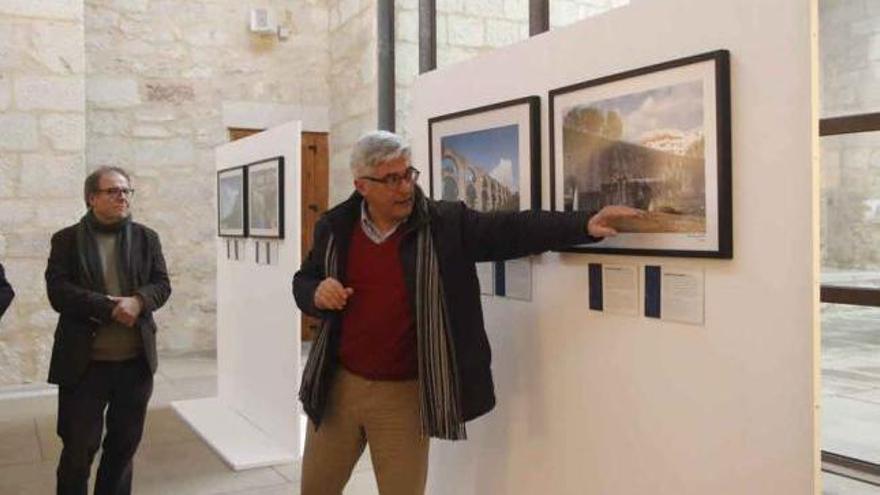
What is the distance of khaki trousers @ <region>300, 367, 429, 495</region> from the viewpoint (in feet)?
7.46

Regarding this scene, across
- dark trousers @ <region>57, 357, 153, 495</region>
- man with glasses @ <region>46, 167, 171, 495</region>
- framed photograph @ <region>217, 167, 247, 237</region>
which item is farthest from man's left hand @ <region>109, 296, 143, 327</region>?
framed photograph @ <region>217, 167, 247, 237</region>

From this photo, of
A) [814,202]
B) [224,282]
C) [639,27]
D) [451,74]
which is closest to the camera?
[814,202]

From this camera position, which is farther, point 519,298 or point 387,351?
point 519,298

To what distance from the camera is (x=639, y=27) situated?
2146 millimetres

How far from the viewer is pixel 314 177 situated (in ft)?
25.3

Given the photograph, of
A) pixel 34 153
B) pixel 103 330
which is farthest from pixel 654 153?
pixel 34 153

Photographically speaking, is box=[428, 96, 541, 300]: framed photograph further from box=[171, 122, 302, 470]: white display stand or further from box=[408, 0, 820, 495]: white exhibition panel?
box=[171, 122, 302, 470]: white display stand

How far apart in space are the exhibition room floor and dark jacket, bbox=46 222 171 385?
108cm

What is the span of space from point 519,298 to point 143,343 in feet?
4.44

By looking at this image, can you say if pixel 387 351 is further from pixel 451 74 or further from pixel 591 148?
pixel 451 74

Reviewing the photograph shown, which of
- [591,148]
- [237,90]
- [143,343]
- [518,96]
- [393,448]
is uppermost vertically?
[237,90]

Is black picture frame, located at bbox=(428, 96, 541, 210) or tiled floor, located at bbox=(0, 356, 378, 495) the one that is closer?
black picture frame, located at bbox=(428, 96, 541, 210)

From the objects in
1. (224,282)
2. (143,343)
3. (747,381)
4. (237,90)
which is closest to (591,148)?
(747,381)

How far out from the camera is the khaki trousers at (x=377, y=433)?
89.5 inches
